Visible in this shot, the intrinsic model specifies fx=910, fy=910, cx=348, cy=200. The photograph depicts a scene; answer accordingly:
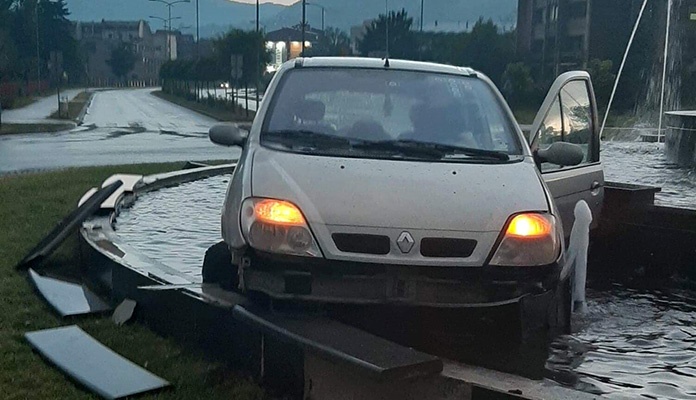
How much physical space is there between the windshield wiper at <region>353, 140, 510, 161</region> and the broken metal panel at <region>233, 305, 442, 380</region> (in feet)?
3.92

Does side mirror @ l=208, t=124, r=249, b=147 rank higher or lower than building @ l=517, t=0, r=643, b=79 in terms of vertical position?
lower

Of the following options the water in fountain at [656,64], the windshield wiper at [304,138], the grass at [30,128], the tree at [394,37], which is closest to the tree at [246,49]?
the tree at [394,37]

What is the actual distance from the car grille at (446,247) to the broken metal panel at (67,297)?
9.46 ft

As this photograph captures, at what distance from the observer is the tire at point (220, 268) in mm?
5652

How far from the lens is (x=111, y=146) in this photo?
26.1 metres

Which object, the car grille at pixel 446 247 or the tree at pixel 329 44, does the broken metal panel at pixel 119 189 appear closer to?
the car grille at pixel 446 247

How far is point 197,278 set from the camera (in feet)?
21.2

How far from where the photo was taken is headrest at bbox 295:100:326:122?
18.9 feet

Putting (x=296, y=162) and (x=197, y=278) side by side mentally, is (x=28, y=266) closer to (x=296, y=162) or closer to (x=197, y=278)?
(x=197, y=278)

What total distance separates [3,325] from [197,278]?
1317 millimetres

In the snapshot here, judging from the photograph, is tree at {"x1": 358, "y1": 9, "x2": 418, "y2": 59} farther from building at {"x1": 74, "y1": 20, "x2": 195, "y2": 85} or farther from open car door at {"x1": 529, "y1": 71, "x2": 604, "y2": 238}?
building at {"x1": 74, "y1": 20, "x2": 195, "y2": 85}

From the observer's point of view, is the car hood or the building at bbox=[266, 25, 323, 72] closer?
the car hood

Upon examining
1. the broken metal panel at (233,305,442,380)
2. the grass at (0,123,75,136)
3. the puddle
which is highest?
the broken metal panel at (233,305,442,380)

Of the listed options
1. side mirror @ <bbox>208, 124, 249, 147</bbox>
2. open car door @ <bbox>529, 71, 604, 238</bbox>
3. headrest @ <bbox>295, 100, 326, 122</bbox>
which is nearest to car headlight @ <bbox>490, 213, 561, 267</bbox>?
headrest @ <bbox>295, 100, 326, 122</bbox>
